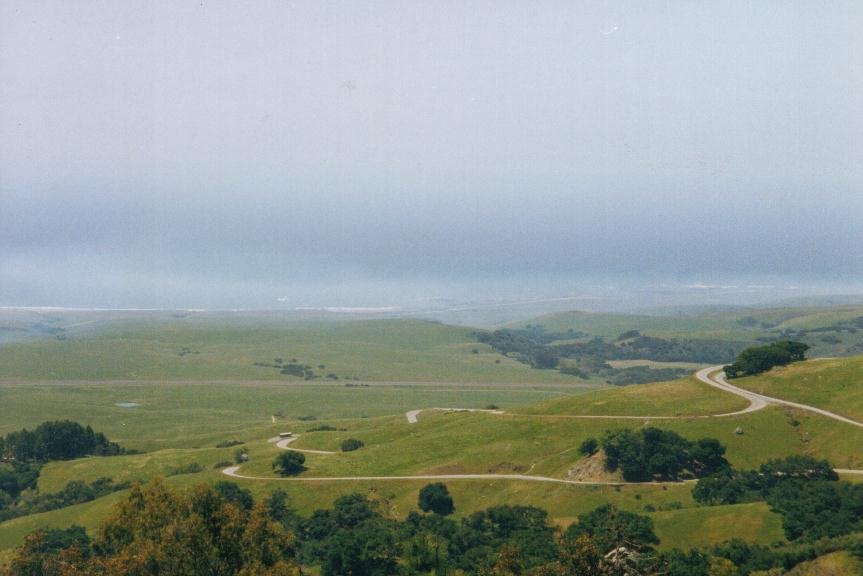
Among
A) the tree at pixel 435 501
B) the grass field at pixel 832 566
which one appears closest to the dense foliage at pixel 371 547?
the grass field at pixel 832 566

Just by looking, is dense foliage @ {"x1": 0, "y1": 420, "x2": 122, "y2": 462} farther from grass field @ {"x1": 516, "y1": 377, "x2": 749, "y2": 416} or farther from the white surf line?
the white surf line

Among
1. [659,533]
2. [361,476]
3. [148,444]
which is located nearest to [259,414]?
[148,444]

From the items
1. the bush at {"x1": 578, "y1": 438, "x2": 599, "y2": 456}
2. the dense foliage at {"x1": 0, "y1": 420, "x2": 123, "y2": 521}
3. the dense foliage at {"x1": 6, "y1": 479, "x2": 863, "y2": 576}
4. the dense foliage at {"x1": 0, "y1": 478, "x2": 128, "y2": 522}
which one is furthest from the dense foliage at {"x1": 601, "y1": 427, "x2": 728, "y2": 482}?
the dense foliage at {"x1": 0, "y1": 420, "x2": 123, "y2": 521}

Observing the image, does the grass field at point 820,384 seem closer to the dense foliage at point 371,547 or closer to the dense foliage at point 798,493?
the dense foliage at point 798,493

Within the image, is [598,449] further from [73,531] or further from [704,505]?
[73,531]

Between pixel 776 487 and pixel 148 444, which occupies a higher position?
pixel 776 487
